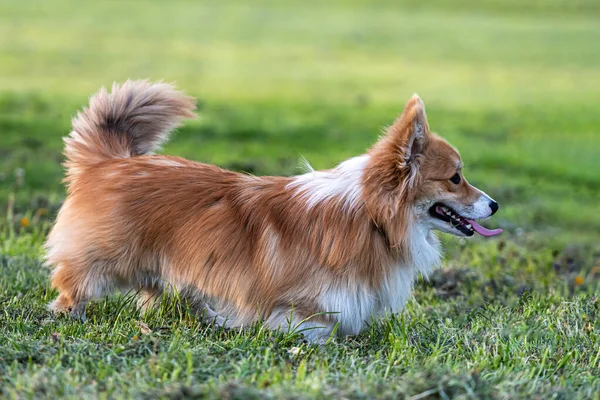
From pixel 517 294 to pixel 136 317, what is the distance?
3.35 m

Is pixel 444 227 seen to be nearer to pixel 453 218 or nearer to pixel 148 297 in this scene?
pixel 453 218

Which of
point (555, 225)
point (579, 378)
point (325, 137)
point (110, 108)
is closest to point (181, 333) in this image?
point (110, 108)

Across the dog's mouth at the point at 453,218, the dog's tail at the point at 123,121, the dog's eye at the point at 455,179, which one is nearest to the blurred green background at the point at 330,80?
the dog's tail at the point at 123,121

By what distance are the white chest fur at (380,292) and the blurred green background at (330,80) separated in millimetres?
4770

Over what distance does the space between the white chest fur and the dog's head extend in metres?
0.17

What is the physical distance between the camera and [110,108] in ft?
20.5

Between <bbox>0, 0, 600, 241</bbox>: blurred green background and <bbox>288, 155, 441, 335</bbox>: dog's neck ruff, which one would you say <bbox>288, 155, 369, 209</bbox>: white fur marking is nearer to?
<bbox>288, 155, 441, 335</bbox>: dog's neck ruff

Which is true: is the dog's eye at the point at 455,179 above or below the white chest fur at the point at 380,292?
above

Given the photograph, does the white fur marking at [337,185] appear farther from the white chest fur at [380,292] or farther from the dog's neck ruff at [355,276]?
the white chest fur at [380,292]

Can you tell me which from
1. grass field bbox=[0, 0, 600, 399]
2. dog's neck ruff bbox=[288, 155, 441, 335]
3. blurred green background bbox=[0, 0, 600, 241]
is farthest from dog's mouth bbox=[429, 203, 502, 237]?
blurred green background bbox=[0, 0, 600, 241]

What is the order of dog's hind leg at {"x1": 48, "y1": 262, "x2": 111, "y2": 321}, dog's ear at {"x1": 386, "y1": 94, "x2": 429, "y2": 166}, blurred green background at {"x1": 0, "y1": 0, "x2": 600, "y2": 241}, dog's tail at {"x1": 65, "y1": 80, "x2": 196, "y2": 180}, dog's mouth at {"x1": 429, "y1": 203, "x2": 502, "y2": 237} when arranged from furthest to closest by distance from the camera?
blurred green background at {"x1": 0, "y1": 0, "x2": 600, "y2": 241} → dog's tail at {"x1": 65, "y1": 80, "x2": 196, "y2": 180} → dog's hind leg at {"x1": 48, "y1": 262, "x2": 111, "y2": 321} → dog's mouth at {"x1": 429, "y1": 203, "x2": 502, "y2": 237} → dog's ear at {"x1": 386, "y1": 94, "x2": 429, "y2": 166}

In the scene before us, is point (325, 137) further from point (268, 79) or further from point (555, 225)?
point (268, 79)

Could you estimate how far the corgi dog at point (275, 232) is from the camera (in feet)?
17.6

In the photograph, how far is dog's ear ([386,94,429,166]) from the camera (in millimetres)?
5273
